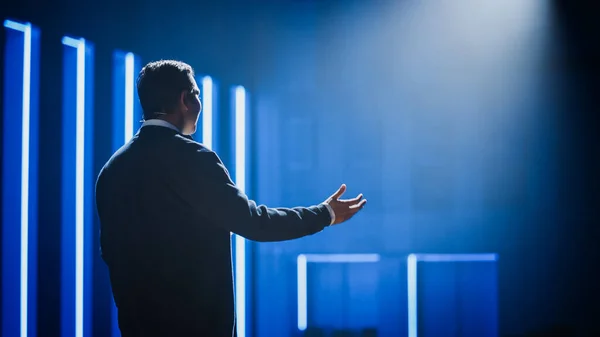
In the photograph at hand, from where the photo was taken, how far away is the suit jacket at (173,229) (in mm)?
1300

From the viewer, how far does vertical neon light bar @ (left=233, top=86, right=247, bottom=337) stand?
2664mm

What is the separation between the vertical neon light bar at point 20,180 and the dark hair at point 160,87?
960mm

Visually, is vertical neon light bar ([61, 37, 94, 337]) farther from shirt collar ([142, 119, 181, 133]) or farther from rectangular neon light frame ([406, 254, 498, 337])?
rectangular neon light frame ([406, 254, 498, 337])

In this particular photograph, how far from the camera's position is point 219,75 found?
2.76 metres

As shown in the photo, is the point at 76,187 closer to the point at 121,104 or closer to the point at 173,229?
the point at 121,104

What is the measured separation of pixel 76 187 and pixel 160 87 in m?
1.09

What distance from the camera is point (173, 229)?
132 centimetres

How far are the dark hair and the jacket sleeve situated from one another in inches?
8.1

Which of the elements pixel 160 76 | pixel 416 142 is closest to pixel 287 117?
pixel 416 142

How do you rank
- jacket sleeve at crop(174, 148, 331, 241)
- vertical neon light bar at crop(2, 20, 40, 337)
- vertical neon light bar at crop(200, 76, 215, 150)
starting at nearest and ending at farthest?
1. jacket sleeve at crop(174, 148, 331, 241)
2. vertical neon light bar at crop(2, 20, 40, 337)
3. vertical neon light bar at crop(200, 76, 215, 150)

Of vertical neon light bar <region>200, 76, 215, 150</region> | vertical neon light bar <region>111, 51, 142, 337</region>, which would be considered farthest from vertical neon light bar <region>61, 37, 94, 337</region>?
vertical neon light bar <region>200, 76, 215, 150</region>

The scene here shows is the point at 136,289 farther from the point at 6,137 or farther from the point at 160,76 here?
the point at 6,137

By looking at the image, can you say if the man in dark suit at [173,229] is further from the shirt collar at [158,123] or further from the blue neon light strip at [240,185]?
the blue neon light strip at [240,185]

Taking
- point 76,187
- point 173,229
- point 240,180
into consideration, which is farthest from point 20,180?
point 173,229
